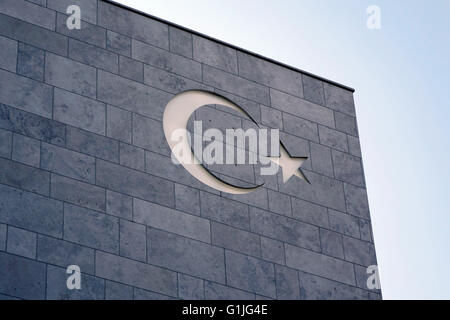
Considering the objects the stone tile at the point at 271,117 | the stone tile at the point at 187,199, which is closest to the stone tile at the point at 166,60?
the stone tile at the point at 271,117

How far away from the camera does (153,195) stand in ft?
76.0

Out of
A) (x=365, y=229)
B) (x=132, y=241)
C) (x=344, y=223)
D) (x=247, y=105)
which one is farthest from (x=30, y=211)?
(x=365, y=229)

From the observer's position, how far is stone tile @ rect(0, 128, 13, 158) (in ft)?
71.0

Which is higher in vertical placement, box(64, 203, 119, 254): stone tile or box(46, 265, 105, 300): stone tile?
box(64, 203, 119, 254): stone tile

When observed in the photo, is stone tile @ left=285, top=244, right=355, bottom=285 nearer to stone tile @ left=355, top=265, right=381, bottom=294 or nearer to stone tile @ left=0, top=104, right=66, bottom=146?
stone tile @ left=355, top=265, right=381, bottom=294

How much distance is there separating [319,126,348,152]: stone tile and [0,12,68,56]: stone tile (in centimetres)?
717

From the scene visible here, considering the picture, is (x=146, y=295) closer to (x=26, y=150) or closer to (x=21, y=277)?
(x=21, y=277)

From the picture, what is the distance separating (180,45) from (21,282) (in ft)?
26.5

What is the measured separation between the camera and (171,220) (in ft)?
75.8

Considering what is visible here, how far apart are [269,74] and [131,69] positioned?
164 inches

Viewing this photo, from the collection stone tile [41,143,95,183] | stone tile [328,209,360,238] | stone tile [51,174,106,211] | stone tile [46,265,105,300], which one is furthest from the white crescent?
stone tile [46,265,105,300]

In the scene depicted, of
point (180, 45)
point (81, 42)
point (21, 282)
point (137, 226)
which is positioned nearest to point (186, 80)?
point (180, 45)

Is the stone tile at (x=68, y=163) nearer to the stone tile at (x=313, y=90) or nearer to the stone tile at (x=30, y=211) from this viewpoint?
the stone tile at (x=30, y=211)

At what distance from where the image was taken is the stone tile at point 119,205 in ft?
73.6
